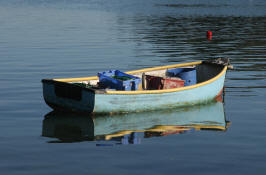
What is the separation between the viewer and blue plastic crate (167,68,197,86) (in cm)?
1945

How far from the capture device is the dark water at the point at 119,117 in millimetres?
11453

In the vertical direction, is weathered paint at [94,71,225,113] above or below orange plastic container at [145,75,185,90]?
below

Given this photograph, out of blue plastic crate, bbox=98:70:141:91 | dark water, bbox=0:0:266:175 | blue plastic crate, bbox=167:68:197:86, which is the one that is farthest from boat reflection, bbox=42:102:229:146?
blue plastic crate, bbox=167:68:197:86

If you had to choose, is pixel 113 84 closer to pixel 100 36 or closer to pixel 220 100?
pixel 220 100

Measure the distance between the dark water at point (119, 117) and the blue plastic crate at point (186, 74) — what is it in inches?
60.2

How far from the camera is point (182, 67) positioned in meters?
20.5

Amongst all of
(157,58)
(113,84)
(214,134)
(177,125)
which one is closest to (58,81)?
(113,84)

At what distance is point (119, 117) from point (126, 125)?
0.80 metres

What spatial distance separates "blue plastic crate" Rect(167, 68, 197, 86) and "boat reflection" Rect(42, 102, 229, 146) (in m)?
2.54

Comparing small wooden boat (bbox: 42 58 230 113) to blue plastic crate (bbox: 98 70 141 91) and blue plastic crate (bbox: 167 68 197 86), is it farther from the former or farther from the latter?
blue plastic crate (bbox: 167 68 197 86)

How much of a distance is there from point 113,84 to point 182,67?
4.83 meters

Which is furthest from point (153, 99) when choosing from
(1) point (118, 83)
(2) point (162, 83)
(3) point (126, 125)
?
(3) point (126, 125)

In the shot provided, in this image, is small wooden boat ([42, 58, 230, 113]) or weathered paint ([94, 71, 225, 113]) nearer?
small wooden boat ([42, 58, 230, 113])

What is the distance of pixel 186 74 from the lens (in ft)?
63.7
